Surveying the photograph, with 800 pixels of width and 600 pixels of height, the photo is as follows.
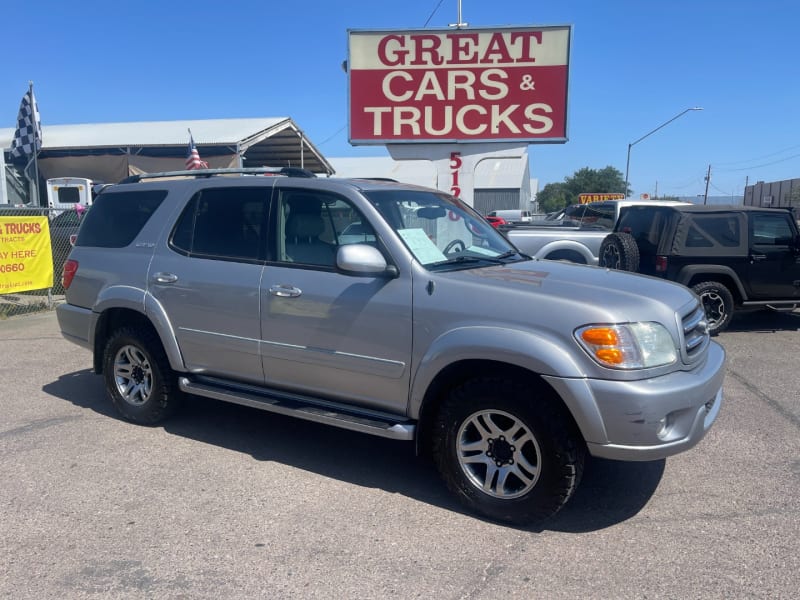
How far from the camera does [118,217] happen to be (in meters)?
5.54

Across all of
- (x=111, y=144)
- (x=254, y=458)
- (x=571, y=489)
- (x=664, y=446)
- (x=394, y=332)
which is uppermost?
(x=111, y=144)

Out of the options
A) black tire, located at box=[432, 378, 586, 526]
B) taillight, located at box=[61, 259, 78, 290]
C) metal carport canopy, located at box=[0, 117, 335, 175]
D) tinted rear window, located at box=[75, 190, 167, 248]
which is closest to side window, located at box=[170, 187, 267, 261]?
tinted rear window, located at box=[75, 190, 167, 248]

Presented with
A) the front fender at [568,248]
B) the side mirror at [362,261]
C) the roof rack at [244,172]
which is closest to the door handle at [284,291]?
the side mirror at [362,261]

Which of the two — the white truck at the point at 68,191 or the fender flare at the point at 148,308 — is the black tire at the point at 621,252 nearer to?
the fender flare at the point at 148,308

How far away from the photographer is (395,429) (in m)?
3.91

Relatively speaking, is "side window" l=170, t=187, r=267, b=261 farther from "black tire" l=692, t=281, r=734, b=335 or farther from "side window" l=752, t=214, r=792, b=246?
"side window" l=752, t=214, r=792, b=246

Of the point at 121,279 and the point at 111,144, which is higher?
the point at 111,144

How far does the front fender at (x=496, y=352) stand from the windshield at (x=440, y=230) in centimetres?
58

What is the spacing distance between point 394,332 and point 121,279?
2.55 m

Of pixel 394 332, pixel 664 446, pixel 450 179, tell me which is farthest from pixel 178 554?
pixel 450 179

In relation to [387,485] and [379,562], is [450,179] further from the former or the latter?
[379,562]

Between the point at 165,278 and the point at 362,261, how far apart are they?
190 cm

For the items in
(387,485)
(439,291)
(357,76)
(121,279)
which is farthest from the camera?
(357,76)

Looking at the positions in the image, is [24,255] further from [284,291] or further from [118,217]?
[284,291]
